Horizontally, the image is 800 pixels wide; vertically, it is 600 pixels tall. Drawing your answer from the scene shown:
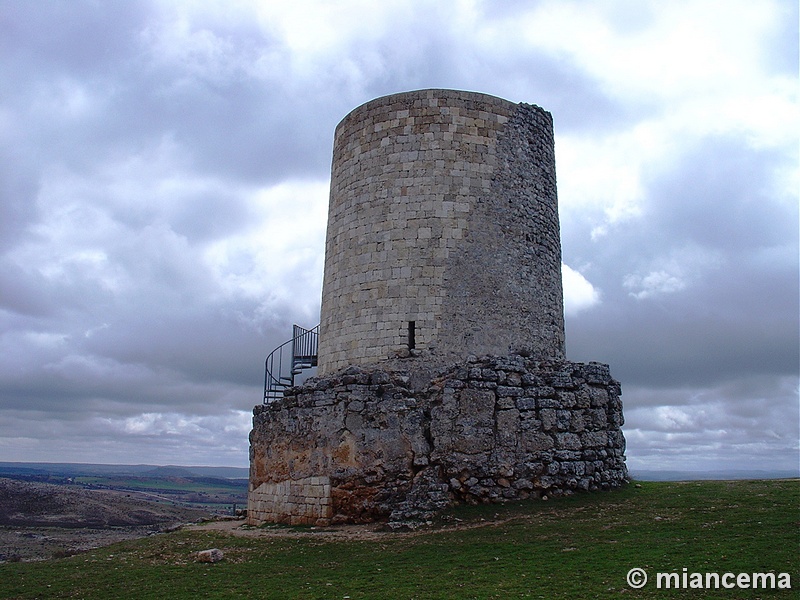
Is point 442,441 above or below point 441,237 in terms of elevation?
below

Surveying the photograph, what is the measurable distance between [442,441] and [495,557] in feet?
13.9

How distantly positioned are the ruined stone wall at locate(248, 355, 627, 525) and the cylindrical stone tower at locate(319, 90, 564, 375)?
4.80ft

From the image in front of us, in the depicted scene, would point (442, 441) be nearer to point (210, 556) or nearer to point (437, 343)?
point (437, 343)

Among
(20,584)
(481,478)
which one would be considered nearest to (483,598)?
(481,478)

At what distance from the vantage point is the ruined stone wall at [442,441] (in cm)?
1496

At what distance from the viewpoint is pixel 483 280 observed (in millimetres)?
17578

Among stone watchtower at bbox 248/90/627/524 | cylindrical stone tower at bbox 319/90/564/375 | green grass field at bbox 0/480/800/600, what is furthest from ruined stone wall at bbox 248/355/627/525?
cylindrical stone tower at bbox 319/90/564/375

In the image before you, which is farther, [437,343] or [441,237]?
[441,237]

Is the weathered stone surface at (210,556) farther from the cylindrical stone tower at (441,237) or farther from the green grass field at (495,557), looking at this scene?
the cylindrical stone tower at (441,237)

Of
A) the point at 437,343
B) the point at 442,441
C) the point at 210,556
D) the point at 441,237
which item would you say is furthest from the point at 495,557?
the point at 441,237

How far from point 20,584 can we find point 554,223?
1528cm

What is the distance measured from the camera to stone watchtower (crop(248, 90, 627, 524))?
1518 centimetres

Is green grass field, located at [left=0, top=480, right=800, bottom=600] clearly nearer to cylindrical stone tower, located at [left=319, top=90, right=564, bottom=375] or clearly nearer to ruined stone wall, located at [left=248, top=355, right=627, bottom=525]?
ruined stone wall, located at [left=248, top=355, right=627, bottom=525]

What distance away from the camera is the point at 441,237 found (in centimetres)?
1759
